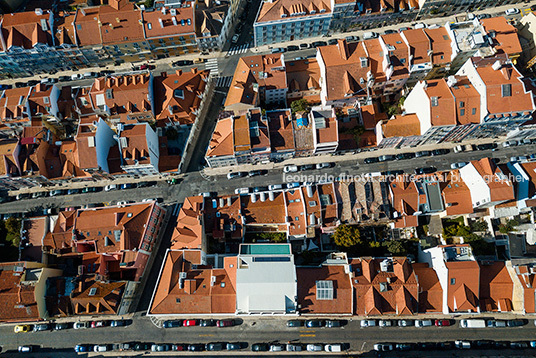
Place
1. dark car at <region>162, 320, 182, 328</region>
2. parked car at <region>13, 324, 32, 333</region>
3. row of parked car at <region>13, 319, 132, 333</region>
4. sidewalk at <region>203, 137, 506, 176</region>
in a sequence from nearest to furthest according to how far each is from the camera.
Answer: dark car at <region>162, 320, 182, 328</region> → row of parked car at <region>13, 319, 132, 333</region> → parked car at <region>13, 324, 32, 333</region> → sidewalk at <region>203, 137, 506, 176</region>

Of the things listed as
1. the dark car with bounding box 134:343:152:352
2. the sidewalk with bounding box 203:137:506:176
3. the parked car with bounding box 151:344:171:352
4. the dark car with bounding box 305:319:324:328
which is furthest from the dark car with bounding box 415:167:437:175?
the dark car with bounding box 134:343:152:352

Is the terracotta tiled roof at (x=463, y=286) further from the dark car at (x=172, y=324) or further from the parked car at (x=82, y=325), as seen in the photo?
the parked car at (x=82, y=325)

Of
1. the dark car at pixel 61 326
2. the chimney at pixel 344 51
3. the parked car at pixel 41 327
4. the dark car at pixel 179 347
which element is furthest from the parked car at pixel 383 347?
the parked car at pixel 41 327

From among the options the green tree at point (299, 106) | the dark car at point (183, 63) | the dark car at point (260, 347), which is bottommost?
the dark car at point (260, 347)

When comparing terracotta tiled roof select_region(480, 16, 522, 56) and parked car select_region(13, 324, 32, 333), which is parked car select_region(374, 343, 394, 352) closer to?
terracotta tiled roof select_region(480, 16, 522, 56)

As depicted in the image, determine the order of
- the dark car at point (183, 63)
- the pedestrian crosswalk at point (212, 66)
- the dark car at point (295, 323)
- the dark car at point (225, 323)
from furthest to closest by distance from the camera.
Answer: the dark car at point (183, 63) < the pedestrian crosswalk at point (212, 66) < the dark car at point (225, 323) < the dark car at point (295, 323)

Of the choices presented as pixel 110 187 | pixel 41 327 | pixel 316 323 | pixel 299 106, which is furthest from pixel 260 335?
pixel 299 106

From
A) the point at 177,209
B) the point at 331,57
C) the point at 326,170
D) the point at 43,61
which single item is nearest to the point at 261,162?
the point at 326,170
